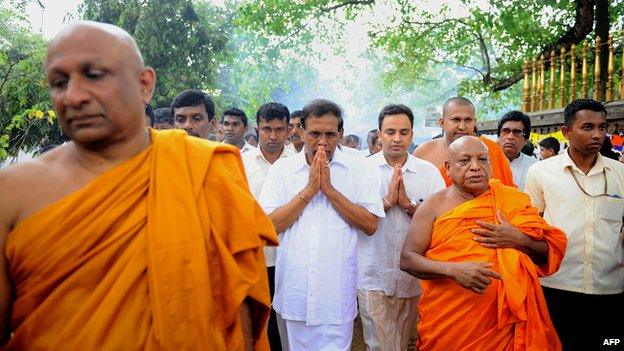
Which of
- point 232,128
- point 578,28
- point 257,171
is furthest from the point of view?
point 578,28

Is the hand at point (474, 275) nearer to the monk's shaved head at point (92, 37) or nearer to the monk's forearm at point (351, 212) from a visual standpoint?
the monk's forearm at point (351, 212)

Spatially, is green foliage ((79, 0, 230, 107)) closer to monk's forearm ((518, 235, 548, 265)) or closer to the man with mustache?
the man with mustache

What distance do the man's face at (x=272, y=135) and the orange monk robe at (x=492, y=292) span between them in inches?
80.0

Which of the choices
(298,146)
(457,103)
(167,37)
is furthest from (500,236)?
(167,37)

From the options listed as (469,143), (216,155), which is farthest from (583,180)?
(216,155)

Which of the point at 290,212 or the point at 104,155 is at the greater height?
the point at 104,155

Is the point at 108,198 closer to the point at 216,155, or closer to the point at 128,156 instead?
the point at 128,156

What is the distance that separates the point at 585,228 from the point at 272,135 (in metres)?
2.83

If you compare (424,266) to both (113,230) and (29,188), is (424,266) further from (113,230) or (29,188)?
(29,188)

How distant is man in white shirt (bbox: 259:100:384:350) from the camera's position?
387cm

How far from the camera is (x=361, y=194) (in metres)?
4.12

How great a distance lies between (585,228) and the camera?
4.20m

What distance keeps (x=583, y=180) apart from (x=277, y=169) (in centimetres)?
236

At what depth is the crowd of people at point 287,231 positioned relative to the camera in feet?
6.42
